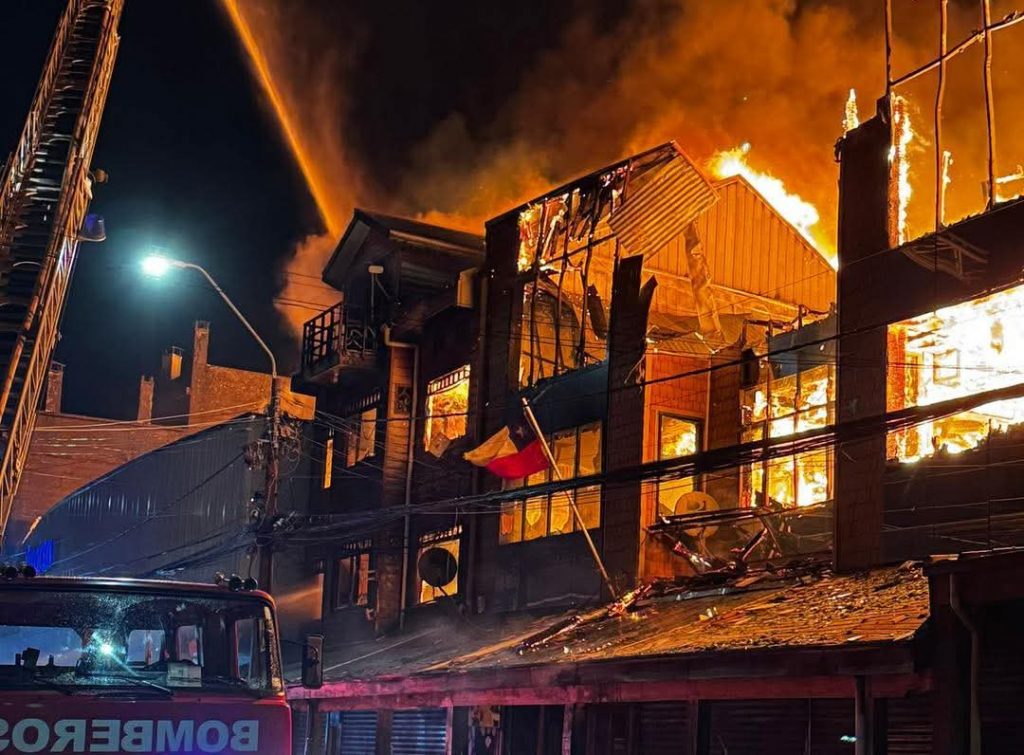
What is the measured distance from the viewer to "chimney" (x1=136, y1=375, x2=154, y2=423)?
5653 centimetres

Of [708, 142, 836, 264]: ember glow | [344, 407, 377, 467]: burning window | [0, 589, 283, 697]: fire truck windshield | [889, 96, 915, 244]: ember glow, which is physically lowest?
[0, 589, 283, 697]: fire truck windshield

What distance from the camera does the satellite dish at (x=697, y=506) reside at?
61.0 ft

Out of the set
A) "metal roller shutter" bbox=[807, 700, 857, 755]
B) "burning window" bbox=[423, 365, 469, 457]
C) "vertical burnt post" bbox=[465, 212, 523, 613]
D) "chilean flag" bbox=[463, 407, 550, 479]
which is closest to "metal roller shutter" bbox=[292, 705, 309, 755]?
"vertical burnt post" bbox=[465, 212, 523, 613]

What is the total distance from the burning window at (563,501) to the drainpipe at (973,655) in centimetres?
1087

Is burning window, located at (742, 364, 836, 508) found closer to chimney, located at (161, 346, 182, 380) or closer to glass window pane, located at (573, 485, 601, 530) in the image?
glass window pane, located at (573, 485, 601, 530)

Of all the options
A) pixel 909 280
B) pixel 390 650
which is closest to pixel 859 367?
pixel 909 280

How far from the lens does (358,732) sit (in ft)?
76.5

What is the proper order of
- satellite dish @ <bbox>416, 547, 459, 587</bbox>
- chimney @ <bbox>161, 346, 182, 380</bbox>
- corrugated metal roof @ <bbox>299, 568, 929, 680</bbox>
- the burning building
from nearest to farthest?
1. corrugated metal roof @ <bbox>299, 568, 929, 680</bbox>
2. the burning building
3. satellite dish @ <bbox>416, 547, 459, 587</bbox>
4. chimney @ <bbox>161, 346, 182, 380</bbox>

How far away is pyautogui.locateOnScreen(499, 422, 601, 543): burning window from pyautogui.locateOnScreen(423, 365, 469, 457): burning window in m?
3.27

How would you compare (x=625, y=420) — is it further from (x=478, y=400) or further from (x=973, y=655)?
(x=973, y=655)

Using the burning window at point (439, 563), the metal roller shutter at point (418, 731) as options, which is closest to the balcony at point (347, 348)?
the burning window at point (439, 563)

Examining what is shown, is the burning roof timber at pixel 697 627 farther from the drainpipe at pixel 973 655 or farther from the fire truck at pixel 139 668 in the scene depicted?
the fire truck at pixel 139 668

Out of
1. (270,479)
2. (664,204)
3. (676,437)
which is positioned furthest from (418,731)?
(664,204)

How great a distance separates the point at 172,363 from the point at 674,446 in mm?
40363
